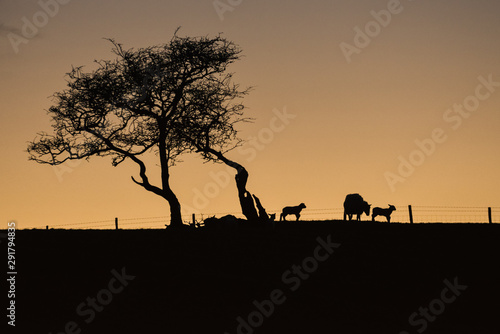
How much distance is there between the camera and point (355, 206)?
4675 centimetres

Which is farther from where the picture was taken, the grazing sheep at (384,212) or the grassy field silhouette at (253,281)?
the grazing sheep at (384,212)

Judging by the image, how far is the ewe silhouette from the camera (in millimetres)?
46688

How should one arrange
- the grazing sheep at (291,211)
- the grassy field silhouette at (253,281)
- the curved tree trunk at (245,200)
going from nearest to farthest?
the grassy field silhouette at (253,281), the curved tree trunk at (245,200), the grazing sheep at (291,211)

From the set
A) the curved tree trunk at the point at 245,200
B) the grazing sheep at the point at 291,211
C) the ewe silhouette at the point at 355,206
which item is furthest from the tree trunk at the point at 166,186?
the ewe silhouette at the point at 355,206

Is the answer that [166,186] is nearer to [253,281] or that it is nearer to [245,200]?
[245,200]

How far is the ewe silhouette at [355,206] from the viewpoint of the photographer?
153 feet

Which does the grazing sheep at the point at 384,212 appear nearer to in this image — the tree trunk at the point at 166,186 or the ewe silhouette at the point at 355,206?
the ewe silhouette at the point at 355,206

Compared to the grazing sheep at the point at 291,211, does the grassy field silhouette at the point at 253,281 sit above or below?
below

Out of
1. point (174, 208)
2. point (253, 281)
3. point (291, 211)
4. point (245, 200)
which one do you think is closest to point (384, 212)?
point (291, 211)

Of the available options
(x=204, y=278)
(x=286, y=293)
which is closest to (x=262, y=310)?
(x=286, y=293)

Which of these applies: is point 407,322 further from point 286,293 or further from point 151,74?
point 151,74

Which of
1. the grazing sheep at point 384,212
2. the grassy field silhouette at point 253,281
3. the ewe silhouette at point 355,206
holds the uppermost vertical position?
the ewe silhouette at point 355,206

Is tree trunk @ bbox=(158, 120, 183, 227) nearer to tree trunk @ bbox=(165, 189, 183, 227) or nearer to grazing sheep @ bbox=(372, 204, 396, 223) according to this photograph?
tree trunk @ bbox=(165, 189, 183, 227)

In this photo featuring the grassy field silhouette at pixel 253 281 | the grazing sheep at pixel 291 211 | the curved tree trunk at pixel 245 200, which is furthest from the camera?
the grazing sheep at pixel 291 211
